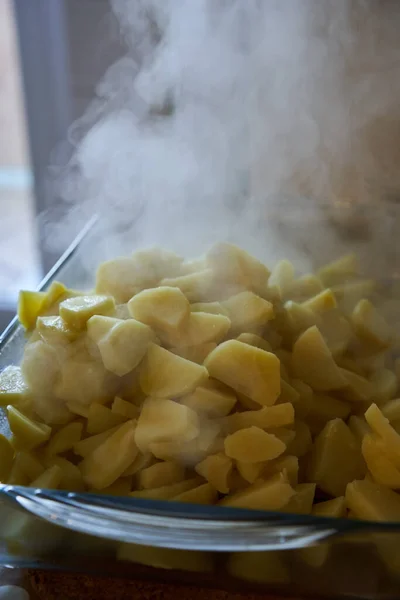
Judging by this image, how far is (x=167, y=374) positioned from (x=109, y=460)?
4.3 inches

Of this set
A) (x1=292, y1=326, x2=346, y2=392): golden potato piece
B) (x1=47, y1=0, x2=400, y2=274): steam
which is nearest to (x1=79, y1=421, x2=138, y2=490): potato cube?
(x1=292, y1=326, x2=346, y2=392): golden potato piece

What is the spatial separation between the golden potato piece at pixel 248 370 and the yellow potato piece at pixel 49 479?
0.19m

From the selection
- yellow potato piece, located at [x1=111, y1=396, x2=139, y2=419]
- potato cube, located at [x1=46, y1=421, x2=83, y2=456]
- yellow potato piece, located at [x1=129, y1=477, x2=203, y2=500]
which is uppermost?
yellow potato piece, located at [x1=111, y1=396, x2=139, y2=419]

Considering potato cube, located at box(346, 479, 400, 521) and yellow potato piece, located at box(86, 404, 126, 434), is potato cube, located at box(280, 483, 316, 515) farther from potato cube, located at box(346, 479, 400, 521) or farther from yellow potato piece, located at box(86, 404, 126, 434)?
yellow potato piece, located at box(86, 404, 126, 434)

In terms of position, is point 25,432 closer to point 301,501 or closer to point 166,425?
point 166,425

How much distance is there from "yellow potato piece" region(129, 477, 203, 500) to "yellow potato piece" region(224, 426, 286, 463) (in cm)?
5

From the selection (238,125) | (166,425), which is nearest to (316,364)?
(166,425)

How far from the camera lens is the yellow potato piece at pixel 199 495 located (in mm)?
617

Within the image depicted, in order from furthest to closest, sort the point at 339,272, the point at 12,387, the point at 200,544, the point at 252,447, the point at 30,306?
the point at 339,272 < the point at 30,306 < the point at 12,387 < the point at 252,447 < the point at 200,544

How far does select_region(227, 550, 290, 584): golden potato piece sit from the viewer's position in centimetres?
54

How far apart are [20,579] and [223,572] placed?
242 millimetres

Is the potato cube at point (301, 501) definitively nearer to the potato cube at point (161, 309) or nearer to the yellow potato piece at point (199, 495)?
the yellow potato piece at point (199, 495)

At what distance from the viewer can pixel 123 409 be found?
0.68 metres

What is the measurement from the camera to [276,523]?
0.50 metres
